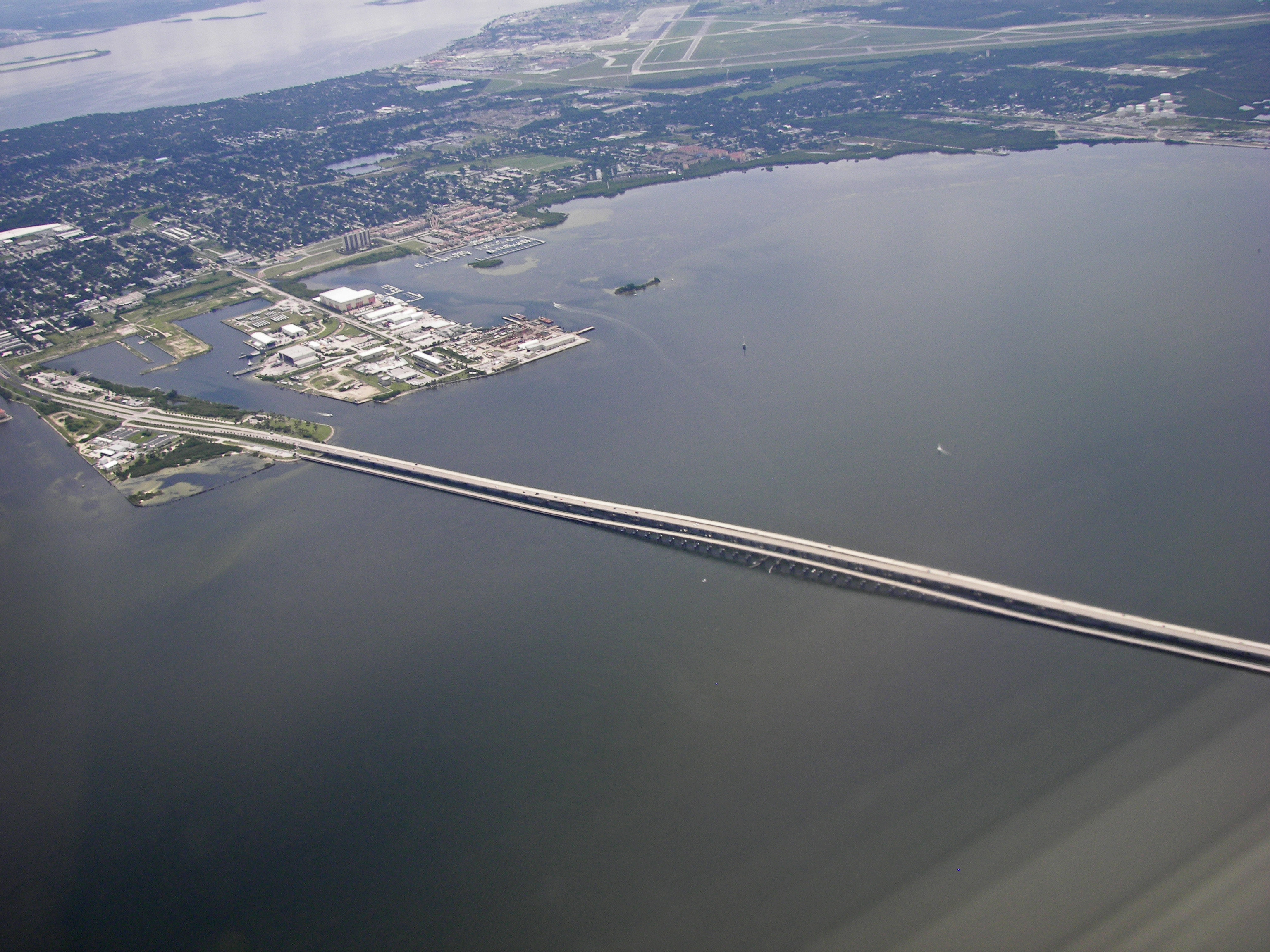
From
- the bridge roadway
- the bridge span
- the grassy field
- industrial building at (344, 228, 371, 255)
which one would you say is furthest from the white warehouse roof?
the bridge span

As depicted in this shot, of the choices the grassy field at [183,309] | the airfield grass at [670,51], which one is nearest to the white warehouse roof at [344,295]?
the grassy field at [183,309]

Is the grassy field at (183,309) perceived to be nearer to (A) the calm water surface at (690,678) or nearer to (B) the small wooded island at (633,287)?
(A) the calm water surface at (690,678)

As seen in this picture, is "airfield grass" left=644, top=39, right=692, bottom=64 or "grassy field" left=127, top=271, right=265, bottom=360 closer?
"grassy field" left=127, top=271, right=265, bottom=360

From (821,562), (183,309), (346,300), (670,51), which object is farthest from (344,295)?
(670,51)

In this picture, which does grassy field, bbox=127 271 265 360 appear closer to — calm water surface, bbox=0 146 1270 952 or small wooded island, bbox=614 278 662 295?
calm water surface, bbox=0 146 1270 952

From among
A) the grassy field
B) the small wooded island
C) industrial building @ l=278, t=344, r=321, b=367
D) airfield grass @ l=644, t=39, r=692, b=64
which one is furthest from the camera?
airfield grass @ l=644, t=39, r=692, b=64

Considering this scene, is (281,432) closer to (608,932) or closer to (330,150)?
(608,932)
